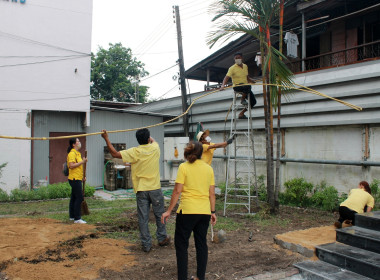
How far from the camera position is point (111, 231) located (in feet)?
20.7

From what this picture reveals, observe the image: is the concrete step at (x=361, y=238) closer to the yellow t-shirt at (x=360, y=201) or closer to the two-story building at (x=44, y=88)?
the yellow t-shirt at (x=360, y=201)

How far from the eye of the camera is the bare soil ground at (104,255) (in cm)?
426

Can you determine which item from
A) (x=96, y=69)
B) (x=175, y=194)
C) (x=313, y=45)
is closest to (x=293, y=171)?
(x=313, y=45)

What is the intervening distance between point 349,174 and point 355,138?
3.33 ft

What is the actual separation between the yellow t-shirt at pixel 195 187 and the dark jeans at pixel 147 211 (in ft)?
4.48

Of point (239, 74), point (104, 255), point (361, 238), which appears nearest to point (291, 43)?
point (239, 74)

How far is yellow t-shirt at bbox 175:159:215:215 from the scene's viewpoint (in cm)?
394

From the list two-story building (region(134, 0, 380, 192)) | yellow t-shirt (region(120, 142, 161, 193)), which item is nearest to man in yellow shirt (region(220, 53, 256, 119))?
two-story building (region(134, 0, 380, 192))

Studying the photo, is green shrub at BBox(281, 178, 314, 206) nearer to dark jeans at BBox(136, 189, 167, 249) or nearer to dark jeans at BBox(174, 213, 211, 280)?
dark jeans at BBox(136, 189, 167, 249)

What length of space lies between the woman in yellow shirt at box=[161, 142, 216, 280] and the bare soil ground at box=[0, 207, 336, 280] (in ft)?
1.71

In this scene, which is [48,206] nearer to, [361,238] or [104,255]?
[104,255]

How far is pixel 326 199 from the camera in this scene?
8.66 meters

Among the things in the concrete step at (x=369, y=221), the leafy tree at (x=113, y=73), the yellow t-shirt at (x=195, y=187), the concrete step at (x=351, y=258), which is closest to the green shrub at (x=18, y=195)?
the yellow t-shirt at (x=195, y=187)

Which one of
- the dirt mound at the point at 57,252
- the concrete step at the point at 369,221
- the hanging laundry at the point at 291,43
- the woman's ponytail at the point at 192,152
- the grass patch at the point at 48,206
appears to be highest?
the hanging laundry at the point at 291,43
